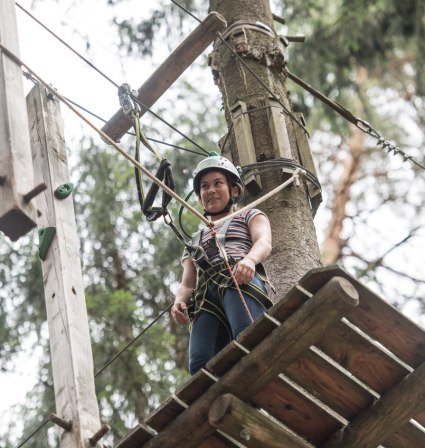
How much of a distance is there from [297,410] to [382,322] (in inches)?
19.2

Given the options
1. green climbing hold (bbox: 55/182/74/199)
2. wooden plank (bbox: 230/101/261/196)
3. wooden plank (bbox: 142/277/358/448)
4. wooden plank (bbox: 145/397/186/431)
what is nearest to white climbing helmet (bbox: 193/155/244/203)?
wooden plank (bbox: 230/101/261/196)

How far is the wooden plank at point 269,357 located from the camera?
12.2ft

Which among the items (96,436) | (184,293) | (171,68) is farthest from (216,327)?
(171,68)

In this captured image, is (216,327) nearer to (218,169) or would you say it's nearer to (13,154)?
(218,169)

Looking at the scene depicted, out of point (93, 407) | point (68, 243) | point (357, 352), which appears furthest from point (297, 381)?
point (68, 243)

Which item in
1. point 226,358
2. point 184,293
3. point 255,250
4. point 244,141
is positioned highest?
point 244,141

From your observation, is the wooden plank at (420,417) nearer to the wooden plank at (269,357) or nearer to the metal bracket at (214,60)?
the wooden plank at (269,357)

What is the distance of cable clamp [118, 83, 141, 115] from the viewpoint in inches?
214

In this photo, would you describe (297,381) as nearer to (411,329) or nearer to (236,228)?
(411,329)

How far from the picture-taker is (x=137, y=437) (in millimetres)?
3834

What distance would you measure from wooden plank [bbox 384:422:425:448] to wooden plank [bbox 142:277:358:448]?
0.65m

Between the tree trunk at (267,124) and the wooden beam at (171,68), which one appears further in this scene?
the wooden beam at (171,68)

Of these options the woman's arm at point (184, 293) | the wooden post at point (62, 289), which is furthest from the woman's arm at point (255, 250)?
the wooden post at point (62, 289)

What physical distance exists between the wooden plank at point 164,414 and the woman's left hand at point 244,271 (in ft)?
2.44
